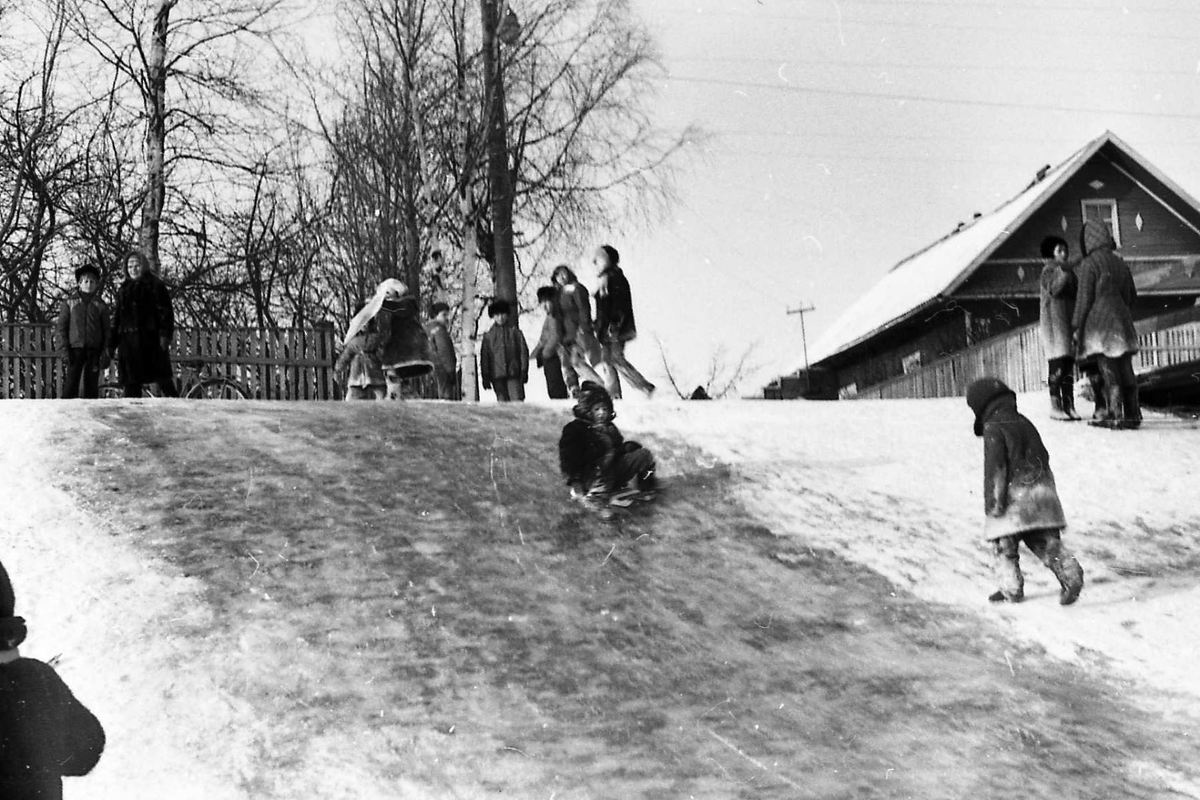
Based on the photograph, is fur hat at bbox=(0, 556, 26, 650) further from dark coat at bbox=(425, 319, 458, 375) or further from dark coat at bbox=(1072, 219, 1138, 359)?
dark coat at bbox=(425, 319, 458, 375)

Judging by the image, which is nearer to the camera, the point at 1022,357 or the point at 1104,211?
the point at 1022,357

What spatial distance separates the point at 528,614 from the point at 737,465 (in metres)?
4.56

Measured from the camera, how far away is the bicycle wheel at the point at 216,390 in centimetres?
1827

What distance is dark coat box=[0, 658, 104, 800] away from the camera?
443cm

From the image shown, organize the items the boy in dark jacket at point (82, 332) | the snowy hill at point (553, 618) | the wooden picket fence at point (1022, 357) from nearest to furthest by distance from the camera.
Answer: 1. the snowy hill at point (553, 618)
2. the boy in dark jacket at point (82, 332)
3. the wooden picket fence at point (1022, 357)

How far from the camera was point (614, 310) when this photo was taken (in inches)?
625

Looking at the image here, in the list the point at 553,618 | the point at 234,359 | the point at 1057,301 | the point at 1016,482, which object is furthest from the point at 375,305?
the point at 1016,482

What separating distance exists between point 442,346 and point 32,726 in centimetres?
1412

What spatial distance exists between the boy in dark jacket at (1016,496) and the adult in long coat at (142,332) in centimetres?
911

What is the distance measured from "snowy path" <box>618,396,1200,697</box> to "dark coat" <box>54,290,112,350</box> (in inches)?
227

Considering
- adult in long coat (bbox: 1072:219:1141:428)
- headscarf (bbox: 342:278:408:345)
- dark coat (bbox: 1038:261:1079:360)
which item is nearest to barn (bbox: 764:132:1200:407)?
dark coat (bbox: 1038:261:1079:360)

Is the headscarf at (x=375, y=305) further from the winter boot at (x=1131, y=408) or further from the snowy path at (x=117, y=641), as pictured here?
the winter boot at (x=1131, y=408)

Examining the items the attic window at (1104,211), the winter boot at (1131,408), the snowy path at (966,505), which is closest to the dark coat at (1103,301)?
the winter boot at (1131,408)

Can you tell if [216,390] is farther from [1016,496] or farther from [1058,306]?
[1016,496]
